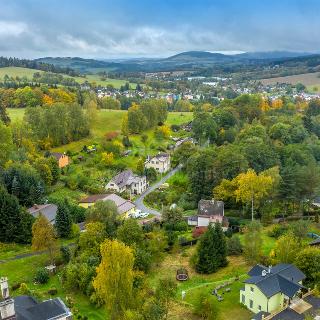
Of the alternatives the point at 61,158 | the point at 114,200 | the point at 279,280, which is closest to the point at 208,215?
the point at 114,200

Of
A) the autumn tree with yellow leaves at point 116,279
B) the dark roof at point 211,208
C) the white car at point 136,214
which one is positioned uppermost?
the autumn tree with yellow leaves at point 116,279

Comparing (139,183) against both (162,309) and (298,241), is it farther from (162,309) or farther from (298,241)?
(162,309)

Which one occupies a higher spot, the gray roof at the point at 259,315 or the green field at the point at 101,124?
the green field at the point at 101,124

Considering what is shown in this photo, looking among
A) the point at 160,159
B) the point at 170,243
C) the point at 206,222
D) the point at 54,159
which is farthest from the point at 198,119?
the point at 170,243

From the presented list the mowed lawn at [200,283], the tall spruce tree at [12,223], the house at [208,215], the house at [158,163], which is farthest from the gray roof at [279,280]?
the house at [158,163]

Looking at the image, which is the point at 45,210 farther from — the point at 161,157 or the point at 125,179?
the point at 161,157

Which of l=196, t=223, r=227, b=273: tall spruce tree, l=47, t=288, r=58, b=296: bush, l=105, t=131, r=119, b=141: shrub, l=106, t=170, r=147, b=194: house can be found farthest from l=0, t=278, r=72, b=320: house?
l=105, t=131, r=119, b=141: shrub

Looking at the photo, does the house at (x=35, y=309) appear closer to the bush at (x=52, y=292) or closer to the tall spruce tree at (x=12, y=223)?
the bush at (x=52, y=292)
